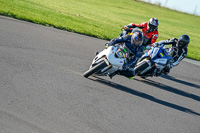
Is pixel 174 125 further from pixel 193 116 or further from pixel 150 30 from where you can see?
pixel 150 30

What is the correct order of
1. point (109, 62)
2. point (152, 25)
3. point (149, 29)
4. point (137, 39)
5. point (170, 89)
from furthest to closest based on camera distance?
point (149, 29)
point (152, 25)
point (170, 89)
point (137, 39)
point (109, 62)

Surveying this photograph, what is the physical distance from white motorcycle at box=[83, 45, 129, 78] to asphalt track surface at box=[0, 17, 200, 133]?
1.01ft

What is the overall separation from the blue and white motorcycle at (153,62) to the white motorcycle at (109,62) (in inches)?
64.1

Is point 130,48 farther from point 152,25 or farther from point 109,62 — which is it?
point 152,25

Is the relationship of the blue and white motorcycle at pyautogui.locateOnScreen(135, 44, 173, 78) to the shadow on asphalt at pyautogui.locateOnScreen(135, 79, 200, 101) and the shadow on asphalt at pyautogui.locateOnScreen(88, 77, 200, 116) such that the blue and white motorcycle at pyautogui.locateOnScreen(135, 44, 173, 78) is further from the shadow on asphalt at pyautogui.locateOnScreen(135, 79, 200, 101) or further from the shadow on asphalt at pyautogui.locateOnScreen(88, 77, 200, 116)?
the shadow on asphalt at pyautogui.locateOnScreen(88, 77, 200, 116)

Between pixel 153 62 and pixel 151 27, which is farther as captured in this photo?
pixel 151 27

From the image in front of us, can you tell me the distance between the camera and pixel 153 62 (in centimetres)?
1035

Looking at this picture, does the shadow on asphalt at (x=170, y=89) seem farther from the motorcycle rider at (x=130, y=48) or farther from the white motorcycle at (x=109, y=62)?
the white motorcycle at (x=109, y=62)

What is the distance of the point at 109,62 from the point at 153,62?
230cm

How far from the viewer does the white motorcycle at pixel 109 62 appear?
8.50m

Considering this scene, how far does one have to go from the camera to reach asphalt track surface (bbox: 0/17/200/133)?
564 centimetres

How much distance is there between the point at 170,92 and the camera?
10.1 metres

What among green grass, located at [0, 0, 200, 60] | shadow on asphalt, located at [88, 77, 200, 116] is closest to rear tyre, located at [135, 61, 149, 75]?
shadow on asphalt, located at [88, 77, 200, 116]

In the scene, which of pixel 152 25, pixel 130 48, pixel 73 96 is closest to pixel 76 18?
pixel 152 25
